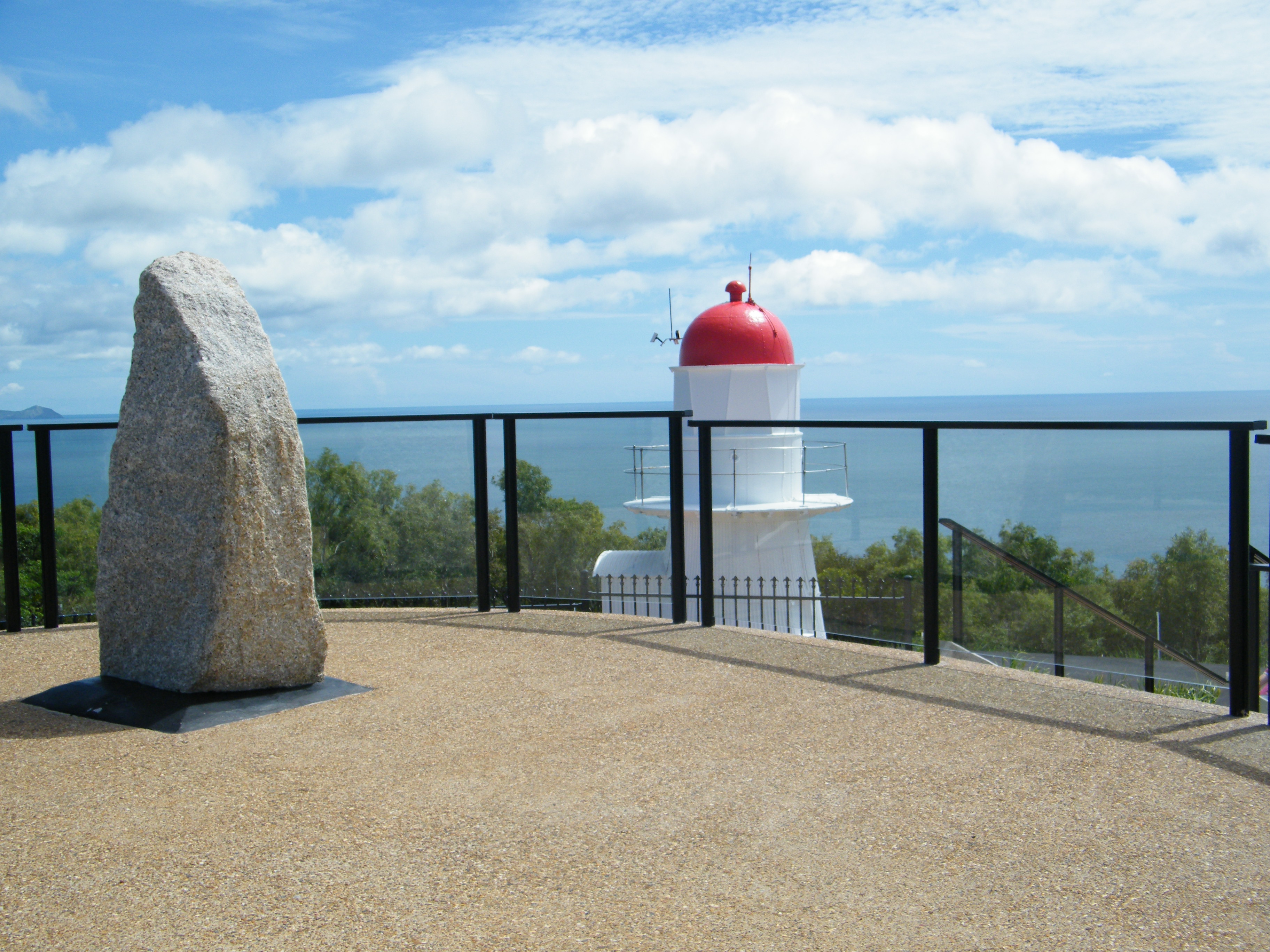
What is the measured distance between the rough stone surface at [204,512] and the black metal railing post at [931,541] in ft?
10.2

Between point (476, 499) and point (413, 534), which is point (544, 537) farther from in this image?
point (413, 534)

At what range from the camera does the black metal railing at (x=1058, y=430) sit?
13.6 ft

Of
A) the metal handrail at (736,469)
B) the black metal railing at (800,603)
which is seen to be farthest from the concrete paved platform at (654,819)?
the metal handrail at (736,469)

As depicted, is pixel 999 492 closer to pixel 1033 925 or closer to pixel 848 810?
pixel 848 810

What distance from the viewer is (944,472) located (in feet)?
16.8

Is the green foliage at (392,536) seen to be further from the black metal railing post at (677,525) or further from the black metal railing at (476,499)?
the black metal railing post at (677,525)

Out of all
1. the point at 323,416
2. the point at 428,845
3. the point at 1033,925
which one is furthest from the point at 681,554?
the point at 1033,925

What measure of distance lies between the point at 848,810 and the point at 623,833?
76 centimetres

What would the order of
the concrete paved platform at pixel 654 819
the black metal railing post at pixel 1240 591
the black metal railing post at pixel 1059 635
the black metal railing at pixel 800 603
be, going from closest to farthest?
1. the concrete paved platform at pixel 654 819
2. the black metal railing post at pixel 1240 591
3. the black metal railing post at pixel 1059 635
4. the black metal railing at pixel 800 603

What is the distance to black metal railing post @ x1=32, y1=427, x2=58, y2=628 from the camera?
249 inches

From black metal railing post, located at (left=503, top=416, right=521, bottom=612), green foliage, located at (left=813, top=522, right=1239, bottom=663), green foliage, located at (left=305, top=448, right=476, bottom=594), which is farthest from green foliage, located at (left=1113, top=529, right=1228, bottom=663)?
green foliage, located at (left=305, top=448, right=476, bottom=594)

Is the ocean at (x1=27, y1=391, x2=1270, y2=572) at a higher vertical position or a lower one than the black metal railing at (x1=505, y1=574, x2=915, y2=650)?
higher

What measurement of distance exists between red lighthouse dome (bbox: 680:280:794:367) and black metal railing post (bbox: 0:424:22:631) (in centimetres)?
866

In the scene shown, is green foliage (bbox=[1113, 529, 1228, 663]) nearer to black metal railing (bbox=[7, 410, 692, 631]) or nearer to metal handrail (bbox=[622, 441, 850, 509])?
black metal railing (bbox=[7, 410, 692, 631])
